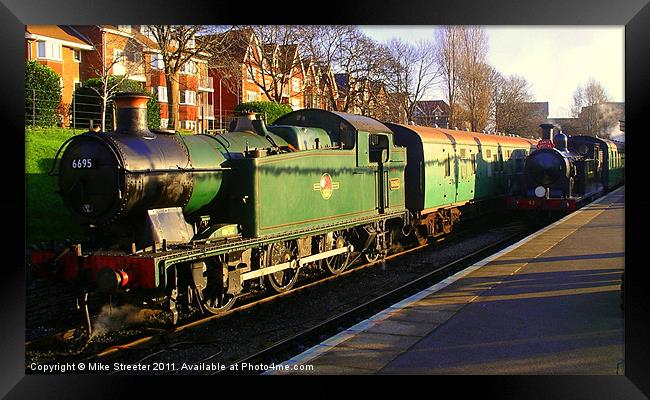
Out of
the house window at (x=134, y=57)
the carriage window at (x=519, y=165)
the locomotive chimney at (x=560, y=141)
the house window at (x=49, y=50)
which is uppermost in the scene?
the house window at (x=134, y=57)

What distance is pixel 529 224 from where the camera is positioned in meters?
20.2

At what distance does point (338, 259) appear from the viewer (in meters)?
12.2

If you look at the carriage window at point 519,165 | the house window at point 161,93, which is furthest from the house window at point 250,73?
the carriage window at point 519,165

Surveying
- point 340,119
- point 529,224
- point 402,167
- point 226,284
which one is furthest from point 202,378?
point 529,224

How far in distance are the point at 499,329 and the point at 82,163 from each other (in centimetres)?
544

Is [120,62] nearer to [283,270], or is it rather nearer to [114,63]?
[114,63]

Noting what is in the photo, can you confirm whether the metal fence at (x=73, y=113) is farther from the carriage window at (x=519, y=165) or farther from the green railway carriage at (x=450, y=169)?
the carriage window at (x=519, y=165)

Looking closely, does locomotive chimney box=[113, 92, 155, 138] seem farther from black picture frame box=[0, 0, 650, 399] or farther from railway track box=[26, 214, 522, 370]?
railway track box=[26, 214, 522, 370]

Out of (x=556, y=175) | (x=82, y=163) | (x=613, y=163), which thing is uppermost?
(x=613, y=163)

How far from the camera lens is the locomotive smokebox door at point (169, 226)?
7832mm

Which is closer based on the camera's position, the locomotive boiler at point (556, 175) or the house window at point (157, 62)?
the house window at point (157, 62)

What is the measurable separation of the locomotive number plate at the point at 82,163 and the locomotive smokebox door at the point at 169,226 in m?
0.92

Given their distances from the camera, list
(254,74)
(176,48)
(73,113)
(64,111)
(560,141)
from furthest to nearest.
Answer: (560,141)
(254,74)
(176,48)
(73,113)
(64,111)
